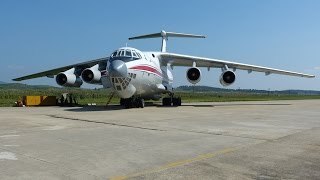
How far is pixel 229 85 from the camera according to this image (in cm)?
2561

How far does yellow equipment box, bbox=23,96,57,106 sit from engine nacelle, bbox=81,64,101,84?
4.28 metres

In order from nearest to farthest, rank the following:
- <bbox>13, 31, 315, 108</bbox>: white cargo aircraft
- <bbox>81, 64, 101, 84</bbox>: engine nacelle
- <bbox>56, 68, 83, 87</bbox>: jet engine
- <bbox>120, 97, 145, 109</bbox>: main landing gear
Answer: <bbox>13, 31, 315, 108</bbox>: white cargo aircraft → <bbox>120, 97, 145, 109</bbox>: main landing gear → <bbox>81, 64, 101, 84</bbox>: engine nacelle → <bbox>56, 68, 83, 87</bbox>: jet engine

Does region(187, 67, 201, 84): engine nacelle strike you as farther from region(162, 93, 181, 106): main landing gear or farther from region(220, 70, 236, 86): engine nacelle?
region(162, 93, 181, 106): main landing gear

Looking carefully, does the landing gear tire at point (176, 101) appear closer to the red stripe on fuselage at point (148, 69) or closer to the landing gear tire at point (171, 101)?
the landing gear tire at point (171, 101)

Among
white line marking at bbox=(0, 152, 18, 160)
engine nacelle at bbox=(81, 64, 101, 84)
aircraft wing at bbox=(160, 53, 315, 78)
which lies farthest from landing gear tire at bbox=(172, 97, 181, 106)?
white line marking at bbox=(0, 152, 18, 160)

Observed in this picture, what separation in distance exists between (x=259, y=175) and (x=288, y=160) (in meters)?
1.38

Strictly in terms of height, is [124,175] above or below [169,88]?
below

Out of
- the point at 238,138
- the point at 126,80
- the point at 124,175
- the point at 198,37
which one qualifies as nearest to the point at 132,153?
the point at 124,175

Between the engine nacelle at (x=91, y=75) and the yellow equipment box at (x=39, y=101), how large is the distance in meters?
4.28

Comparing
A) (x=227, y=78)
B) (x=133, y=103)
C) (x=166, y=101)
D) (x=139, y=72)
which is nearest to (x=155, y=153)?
(x=139, y=72)

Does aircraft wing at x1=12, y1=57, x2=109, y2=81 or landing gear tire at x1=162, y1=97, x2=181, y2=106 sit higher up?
aircraft wing at x1=12, y1=57, x2=109, y2=81

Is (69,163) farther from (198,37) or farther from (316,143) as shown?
(198,37)

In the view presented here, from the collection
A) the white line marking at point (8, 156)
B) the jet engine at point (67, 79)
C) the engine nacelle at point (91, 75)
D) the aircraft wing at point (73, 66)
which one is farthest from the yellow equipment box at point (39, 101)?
the white line marking at point (8, 156)

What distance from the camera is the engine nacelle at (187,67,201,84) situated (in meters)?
25.3
